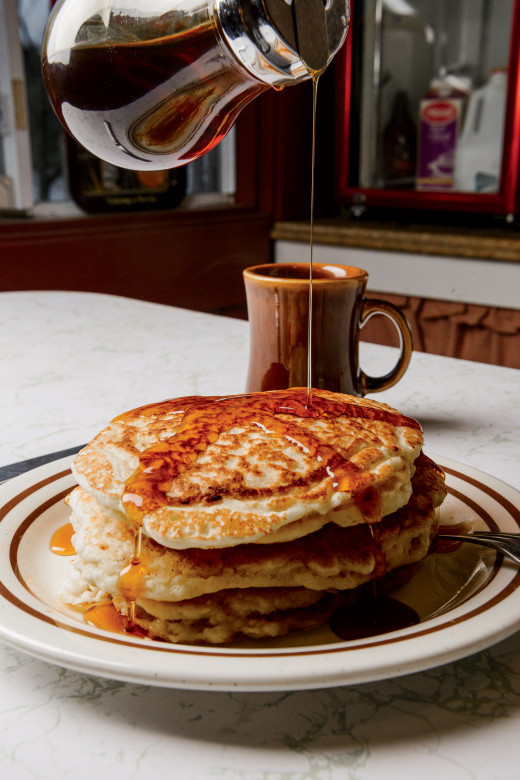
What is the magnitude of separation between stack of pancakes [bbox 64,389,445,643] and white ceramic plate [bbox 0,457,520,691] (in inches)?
1.0

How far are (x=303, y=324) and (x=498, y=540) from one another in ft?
1.22

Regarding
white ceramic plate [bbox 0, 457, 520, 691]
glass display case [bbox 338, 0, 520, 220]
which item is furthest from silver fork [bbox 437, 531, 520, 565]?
glass display case [bbox 338, 0, 520, 220]

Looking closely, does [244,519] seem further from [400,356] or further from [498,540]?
[400,356]

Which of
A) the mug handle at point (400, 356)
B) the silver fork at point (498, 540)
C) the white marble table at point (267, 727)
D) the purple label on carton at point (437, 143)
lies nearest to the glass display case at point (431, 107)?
the purple label on carton at point (437, 143)

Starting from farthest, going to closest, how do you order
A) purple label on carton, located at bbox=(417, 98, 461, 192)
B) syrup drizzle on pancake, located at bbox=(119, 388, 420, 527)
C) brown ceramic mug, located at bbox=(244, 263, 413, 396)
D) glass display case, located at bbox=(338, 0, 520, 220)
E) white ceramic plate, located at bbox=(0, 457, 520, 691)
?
purple label on carton, located at bbox=(417, 98, 461, 192)
glass display case, located at bbox=(338, 0, 520, 220)
brown ceramic mug, located at bbox=(244, 263, 413, 396)
syrup drizzle on pancake, located at bbox=(119, 388, 420, 527)
white ceramic plate, located at bbox=(0, 457, 520, 691)

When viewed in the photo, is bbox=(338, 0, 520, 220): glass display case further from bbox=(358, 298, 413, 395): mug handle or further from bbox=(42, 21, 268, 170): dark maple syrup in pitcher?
bbox=(42, 21, 268, 170): dark maple syrup in pitcher

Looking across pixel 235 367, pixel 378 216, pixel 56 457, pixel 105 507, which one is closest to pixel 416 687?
pixel 105 507

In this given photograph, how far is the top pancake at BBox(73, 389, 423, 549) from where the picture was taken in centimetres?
48

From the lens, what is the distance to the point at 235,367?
1230 mm

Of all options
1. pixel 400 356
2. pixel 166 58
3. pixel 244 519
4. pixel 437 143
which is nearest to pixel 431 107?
pixel 437 143

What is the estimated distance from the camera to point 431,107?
2.76 m

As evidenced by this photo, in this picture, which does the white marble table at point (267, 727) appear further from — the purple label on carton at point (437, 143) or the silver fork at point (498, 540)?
the purple label on carton at point (437, 143)

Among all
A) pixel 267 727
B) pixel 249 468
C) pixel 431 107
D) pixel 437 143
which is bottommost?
pixel 267 727

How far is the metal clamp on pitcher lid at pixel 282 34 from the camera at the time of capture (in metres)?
0.59
